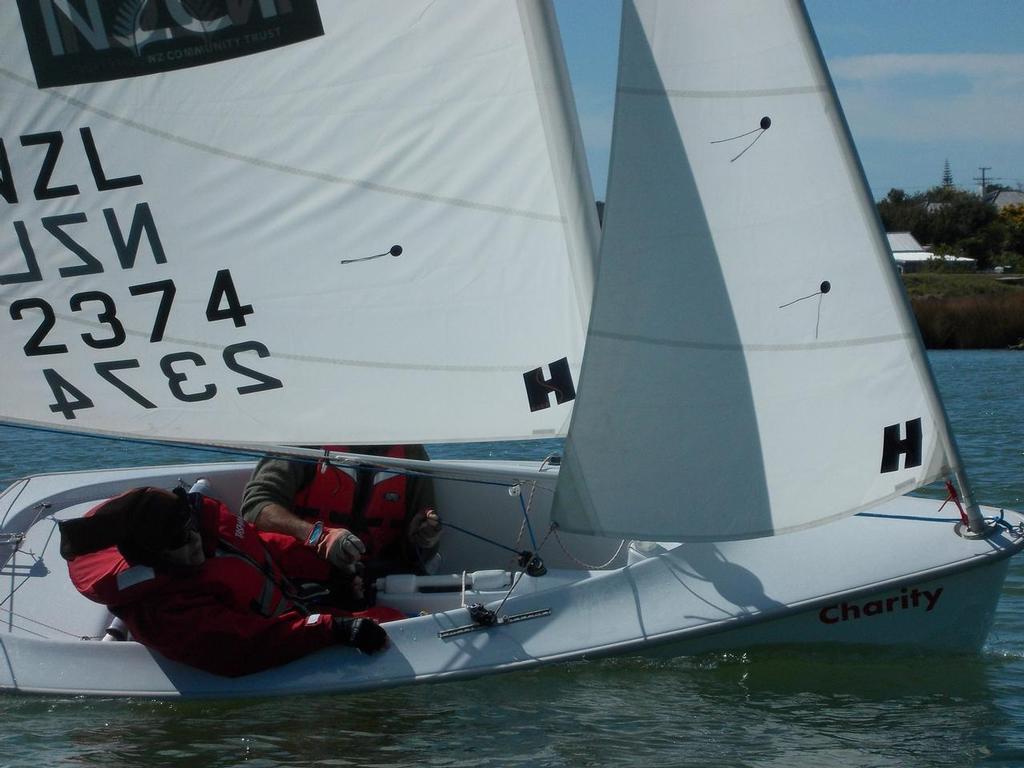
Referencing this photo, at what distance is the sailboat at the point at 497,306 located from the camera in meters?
3.70

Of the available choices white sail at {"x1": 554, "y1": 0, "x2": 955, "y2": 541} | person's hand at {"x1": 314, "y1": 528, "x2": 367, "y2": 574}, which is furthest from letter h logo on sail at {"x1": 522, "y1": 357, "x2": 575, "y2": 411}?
person's hand at {"x1": 314, "y1": 528, "x2": 367, "y2": 574}

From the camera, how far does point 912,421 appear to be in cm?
368

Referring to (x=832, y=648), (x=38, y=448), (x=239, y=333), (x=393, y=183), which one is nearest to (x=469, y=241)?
(x=393, y=183)

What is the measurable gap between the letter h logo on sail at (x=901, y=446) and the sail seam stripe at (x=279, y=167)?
124 centimetres

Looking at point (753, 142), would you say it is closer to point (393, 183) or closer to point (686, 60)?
point (686, 60)

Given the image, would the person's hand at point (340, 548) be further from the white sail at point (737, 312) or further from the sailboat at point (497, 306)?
the white sail at point (737, 312)

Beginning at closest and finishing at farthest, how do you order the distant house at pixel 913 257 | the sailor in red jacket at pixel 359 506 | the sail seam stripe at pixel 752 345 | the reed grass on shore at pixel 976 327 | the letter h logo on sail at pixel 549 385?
the sail seam stripe at pixel 752 345
the letter h logo on sail at pixel 549 385
the sailor in red jacket at pixel 359 506
the reed grass on shore at pixel 976 327
the distant house at pixel 913 257

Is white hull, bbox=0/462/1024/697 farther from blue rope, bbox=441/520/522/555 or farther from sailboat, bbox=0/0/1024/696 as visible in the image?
blue rope, bbox=441/520/522/555

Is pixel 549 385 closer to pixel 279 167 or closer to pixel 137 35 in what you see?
pixel 279 167

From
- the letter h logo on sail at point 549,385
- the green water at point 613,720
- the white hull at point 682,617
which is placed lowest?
the green water at point 613,720

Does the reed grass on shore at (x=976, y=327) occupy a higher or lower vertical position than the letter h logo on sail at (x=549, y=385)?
lower

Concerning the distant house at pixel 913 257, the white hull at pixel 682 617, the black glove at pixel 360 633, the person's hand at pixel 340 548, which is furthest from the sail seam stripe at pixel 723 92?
the distant house at pixel 913 257

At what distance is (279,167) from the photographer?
13.4 ft

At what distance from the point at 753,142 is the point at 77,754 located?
256 centimetres
